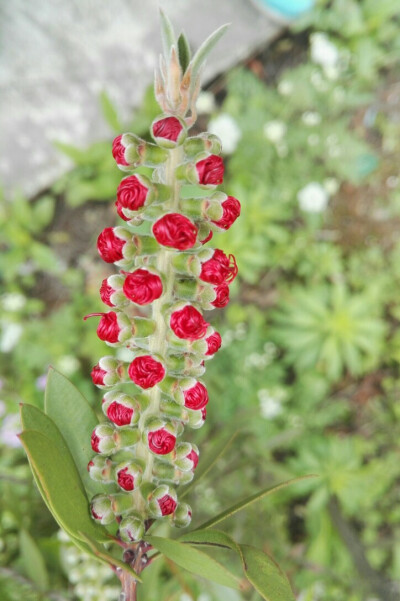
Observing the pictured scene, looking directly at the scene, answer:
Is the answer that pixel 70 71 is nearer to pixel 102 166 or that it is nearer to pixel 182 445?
pixel 102 166

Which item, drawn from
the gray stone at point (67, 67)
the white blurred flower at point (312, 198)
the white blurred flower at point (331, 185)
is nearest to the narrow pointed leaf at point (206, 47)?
the white blurred flower at point (312, 198)

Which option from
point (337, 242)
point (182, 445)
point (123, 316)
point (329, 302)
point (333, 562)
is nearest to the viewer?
point (123, 316)

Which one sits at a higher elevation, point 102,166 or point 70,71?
point 70,71

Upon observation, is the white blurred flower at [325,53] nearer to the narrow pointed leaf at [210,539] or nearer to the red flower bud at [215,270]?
the red flower bud at [215,270]

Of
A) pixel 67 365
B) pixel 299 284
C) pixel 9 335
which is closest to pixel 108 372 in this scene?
pixel 67 365

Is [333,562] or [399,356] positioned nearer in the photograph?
[333,562]

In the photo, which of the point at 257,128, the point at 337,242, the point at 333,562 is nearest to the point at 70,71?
the point at 257,128
